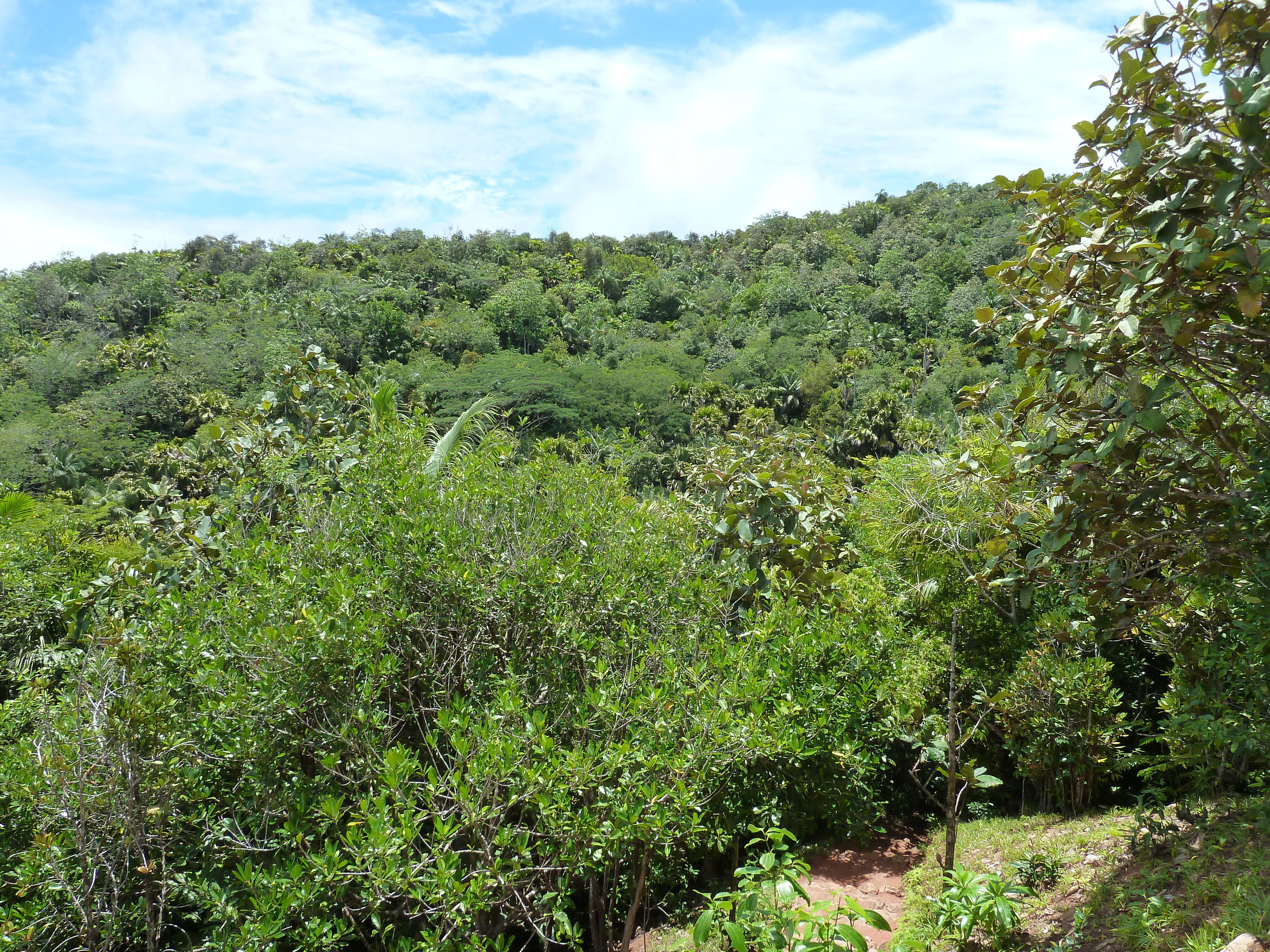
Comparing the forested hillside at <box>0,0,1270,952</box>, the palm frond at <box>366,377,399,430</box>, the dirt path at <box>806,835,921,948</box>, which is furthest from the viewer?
the palm frond at <box>366,377,399,430</box>

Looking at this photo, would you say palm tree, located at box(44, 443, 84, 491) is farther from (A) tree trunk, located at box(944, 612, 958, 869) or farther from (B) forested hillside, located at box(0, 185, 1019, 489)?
(A) tree trunk, located at box(944, 612, 958, 869)

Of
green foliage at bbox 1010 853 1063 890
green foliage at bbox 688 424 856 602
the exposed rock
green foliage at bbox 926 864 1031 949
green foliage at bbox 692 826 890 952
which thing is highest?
green foliage at bbox 688 424 856 602

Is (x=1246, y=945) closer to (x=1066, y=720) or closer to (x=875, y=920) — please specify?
(x=875, y=920)

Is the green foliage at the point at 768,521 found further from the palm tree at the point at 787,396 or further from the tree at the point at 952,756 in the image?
the palm tree at the point at 787,396

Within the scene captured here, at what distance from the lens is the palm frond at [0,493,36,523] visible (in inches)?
320

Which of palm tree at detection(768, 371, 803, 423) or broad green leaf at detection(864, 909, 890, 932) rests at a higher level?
palm tree at detection(768, 371, 803, 423)

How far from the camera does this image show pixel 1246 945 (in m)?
2.33

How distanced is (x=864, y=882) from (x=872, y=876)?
14 centimetres

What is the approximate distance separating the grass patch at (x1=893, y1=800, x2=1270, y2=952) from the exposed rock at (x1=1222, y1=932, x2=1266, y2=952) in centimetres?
5

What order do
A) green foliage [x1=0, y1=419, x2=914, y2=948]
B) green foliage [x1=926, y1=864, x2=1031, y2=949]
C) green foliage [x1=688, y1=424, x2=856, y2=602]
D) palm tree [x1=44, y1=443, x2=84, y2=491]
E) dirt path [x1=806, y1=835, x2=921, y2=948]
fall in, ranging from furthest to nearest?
palm tree [x1=44, y1=443, x2=84, y2=491]
green foliage [x1=688, y1=424, x2=856, y2=602]
dirt path [x1=806, y1=835, x2=921, y2=948]
green foliage [x1=926, y1=864, x2=1031, y2=949]
green foliage [x1=0, y1=419, x2=914, y2=948]

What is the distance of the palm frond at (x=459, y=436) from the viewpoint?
4.75 m

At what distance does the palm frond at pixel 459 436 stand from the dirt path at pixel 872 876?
313cm

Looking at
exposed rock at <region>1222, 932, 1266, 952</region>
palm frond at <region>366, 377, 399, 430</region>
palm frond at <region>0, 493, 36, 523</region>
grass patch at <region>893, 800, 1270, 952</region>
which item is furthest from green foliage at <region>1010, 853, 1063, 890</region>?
palm frond at <region>0, 493, 36, 523</region>

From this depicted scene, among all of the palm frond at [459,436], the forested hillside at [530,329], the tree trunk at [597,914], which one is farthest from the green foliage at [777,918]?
the forested hillside at [530,329]
